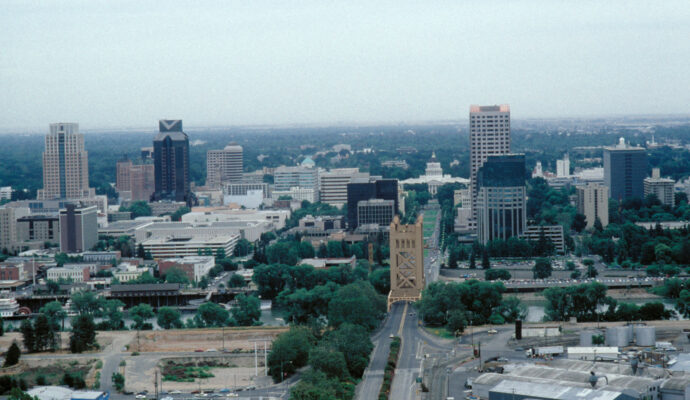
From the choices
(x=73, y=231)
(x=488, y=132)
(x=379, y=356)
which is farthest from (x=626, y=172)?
(x=379, y=356)

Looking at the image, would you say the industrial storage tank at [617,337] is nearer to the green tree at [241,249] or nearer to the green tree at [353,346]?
the green tree at [353,346]

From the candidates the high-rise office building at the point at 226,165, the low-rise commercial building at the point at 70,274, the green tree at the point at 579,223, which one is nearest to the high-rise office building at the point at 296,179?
the high-rise office building at the point at 226,165

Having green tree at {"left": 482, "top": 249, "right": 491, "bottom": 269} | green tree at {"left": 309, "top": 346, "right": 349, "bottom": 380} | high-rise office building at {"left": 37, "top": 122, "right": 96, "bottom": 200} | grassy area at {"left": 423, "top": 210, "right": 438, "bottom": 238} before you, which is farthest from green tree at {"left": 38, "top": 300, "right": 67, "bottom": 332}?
high-rise office building at {"left": 37, "top": 122, "right": 96, "bottom": 200}

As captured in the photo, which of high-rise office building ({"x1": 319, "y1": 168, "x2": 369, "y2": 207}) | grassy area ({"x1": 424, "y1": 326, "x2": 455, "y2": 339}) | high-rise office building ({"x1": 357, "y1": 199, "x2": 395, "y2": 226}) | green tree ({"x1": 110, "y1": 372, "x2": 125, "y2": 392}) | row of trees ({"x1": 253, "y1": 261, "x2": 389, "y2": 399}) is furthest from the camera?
high-rise office building ({"x1": 319, "y1": 168, "x2": 369, "y2": 207})

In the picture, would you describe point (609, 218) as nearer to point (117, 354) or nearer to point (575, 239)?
point (575, 239)

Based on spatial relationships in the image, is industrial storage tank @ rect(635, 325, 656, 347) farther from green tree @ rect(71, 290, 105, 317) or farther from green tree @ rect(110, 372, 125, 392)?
green tree @ rect(71, 290, 105, 317)
